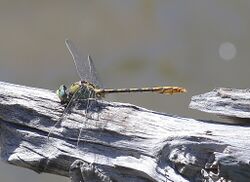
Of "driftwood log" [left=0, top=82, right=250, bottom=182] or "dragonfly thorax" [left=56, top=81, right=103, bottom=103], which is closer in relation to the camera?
"driftwood log" [left=0, top=82, right=250, bottom=182]

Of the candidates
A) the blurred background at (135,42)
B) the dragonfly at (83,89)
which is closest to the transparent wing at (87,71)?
the dragonfly at (83,89)

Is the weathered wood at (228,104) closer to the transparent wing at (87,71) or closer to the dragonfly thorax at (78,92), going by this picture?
the dragonfly thorax at (78,92)

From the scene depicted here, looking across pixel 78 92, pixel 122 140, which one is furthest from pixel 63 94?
pixel 122 140

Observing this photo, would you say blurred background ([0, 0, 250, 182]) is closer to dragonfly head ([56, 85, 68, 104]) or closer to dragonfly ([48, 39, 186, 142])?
dragonfly ([48, 39, 186, 142])

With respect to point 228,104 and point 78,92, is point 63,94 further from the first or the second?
point 228,104

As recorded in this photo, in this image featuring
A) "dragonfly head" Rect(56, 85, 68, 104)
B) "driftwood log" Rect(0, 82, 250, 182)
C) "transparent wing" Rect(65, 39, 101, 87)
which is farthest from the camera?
"transparent wing" Rect(65, 39, 101, 87)

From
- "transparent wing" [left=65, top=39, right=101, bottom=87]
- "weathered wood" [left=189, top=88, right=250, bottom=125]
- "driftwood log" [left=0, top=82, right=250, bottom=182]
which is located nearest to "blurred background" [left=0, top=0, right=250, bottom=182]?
"transparent wing" [left=65, top=39, right=101, bottom=87]

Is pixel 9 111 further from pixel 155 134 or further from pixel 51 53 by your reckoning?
pixel 51 53
